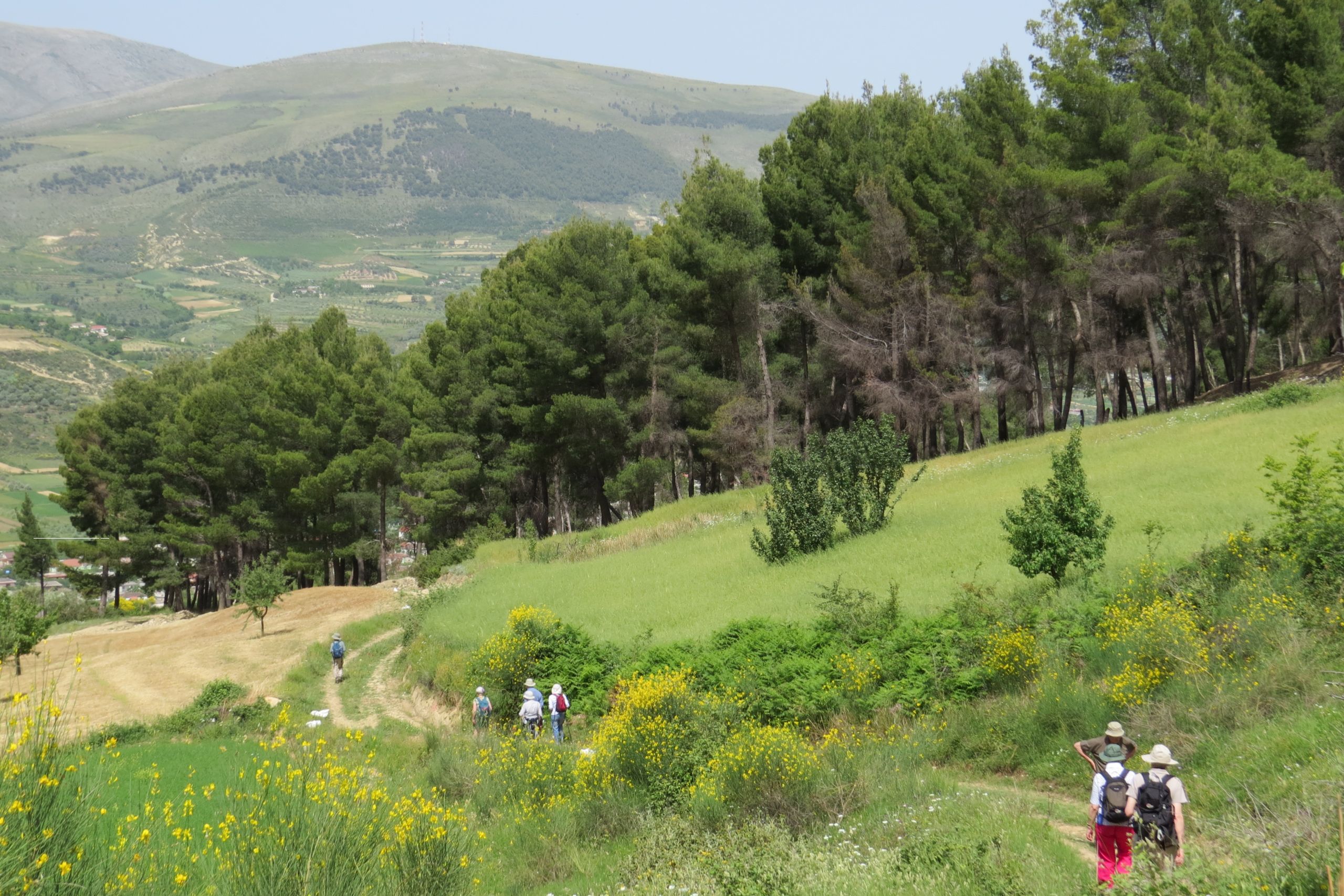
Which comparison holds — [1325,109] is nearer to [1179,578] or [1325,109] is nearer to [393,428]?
[1179,578]

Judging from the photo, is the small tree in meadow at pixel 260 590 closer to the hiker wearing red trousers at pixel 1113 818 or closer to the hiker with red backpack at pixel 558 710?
the hiker with red backpack at pixel 558 710

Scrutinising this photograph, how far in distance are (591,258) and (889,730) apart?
132 feet

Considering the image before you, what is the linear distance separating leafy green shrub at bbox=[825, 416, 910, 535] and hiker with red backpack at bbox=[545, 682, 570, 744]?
11.2 m

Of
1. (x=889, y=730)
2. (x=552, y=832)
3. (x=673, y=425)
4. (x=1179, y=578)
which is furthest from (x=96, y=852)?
(x=673, y=425)

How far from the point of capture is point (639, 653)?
62.8ft

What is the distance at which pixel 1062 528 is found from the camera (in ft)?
56.7

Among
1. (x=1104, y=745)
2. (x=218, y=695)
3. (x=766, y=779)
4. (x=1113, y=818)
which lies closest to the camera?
(x=1113, y=818)

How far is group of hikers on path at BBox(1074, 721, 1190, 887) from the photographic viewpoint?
7871 millimetres

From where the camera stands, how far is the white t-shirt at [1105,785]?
320 inches

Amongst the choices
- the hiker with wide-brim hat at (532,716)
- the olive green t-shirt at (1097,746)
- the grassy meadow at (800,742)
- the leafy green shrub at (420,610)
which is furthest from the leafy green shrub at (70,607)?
the olive green t-shirt at (1097,746)

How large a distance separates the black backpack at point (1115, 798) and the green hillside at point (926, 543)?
921cm

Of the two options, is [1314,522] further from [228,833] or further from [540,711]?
[228,833]

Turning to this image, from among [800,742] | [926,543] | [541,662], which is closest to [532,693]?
[541,662]

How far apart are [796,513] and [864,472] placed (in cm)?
248
